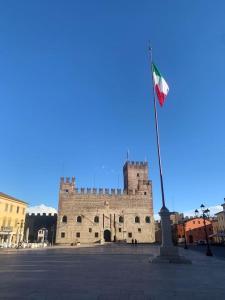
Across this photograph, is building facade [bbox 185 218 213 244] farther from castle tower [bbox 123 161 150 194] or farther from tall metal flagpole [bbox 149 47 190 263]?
tall metal flagpole [bbox 149 47 190 263]

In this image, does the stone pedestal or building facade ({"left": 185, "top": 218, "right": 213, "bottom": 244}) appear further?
building facade ({"left": 185, "top": 218, "right": 213, "bottom": 244})

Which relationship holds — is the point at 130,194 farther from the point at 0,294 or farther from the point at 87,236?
the point at 0,294

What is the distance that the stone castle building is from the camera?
53.9 metres

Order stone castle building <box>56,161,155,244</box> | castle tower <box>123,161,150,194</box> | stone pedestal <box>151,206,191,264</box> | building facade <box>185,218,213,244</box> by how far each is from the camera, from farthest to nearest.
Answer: building facade <box>185,218,213,244</box> → castle tower <box>123,161,150,194</box> → stone castle building <box>56,161,155,244</box> → stone pedestal <box>151,206,191,264</box>

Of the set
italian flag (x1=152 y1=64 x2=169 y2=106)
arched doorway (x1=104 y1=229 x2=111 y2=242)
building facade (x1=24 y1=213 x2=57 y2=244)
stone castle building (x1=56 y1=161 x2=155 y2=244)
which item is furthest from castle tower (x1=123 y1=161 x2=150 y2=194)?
italian flag (x1=152 y1=64 x2=169 y2=106)

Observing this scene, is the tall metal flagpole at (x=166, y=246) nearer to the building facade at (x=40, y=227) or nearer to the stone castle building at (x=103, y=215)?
the stone castle building at (x=103, y=215)

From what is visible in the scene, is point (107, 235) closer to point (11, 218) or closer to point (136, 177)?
point (136, 177)

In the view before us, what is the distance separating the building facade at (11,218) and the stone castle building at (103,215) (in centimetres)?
1079

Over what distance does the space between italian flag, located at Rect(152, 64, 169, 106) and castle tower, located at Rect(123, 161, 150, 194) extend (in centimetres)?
4584

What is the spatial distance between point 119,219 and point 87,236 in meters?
7.80

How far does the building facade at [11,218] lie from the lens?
39.6 metres

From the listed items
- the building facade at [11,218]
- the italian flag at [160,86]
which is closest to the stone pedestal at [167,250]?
the italian flag at [160,86]

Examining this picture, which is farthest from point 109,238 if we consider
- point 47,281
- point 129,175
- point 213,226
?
point 47,281

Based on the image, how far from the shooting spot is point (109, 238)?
181 ft
